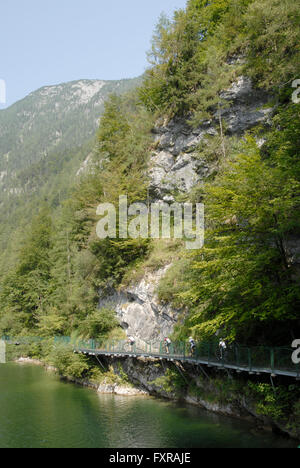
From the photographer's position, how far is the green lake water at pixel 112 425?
14242 mm

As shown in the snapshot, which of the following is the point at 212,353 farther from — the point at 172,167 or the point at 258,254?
the point at 172,167

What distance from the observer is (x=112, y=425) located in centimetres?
1683

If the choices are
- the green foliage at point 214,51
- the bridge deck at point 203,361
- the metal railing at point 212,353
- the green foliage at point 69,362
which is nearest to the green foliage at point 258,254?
the metal railing at point 212,353

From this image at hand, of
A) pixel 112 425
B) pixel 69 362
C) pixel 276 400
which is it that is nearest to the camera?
pixel 276 400

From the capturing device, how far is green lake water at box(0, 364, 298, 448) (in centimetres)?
1424

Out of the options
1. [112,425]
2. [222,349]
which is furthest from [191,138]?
[112,425]

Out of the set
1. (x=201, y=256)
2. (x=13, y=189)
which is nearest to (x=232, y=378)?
(x=201, y=256)

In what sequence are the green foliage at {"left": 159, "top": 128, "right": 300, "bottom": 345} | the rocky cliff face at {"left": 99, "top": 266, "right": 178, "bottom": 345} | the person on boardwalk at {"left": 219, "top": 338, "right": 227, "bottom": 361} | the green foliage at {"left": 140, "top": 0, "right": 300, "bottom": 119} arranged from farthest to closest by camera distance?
the rocky cliff face at {"left": 99, "top": 266, "right": 178, "bottom": 345}, the green foliage at {"left": 140, "top": 0, "right": 300, "bottom": 119}, the person on boardwalk at {"left": 219, "top": 338, "right": 227, "bottom": 361}, the green foliage at {"left": 159, "top": 128, "right": 300, "bottom": 345}

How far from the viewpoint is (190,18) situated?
32.0 meters

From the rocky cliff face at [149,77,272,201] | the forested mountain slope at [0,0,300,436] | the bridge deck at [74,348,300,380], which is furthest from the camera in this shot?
the rocky cliff face at [149,77,272,201]

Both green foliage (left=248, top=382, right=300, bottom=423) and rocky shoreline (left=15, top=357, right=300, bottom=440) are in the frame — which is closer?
green foliage (left=248, top=382, right=300, bottom=423)

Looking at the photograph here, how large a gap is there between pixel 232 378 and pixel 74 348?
14931mm

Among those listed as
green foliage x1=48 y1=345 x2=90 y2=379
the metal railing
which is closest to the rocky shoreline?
green foliage x1=48 y1=345 x2=90 y2=379

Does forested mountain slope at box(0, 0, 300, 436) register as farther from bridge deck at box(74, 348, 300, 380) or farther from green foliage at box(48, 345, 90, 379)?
bridge deck at box(74, 348, 300, 380)
